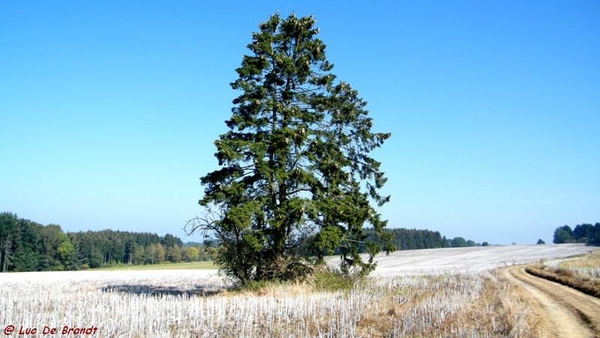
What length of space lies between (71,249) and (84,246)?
32.7 feet

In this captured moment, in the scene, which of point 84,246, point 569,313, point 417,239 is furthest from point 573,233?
point 569,313

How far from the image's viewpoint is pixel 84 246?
402ft

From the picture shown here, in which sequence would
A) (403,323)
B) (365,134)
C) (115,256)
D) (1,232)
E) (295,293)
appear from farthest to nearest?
1. (115,256)
2. (1,232)
3. (365,134)
4. (295,293)
5. (403,323)

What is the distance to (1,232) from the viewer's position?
9888 cm

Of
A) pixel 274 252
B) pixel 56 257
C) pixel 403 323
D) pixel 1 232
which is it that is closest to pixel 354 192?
pixel 274 252

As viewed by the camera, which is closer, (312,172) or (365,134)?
(312,172)

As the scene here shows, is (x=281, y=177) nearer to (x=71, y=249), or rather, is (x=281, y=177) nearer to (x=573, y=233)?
(x=71, y=249)

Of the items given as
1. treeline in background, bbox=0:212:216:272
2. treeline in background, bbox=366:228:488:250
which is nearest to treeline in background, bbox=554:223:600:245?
treeline in background, bbox=366:228:488:250

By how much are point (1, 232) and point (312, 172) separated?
335ft

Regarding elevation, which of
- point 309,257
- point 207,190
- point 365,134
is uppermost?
point 365,134

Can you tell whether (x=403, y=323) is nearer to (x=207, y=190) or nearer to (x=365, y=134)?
(x=207, y=190)

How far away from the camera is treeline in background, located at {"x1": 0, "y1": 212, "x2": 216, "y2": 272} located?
101 meters

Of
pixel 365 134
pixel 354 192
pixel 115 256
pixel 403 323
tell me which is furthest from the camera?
pixel 115 256

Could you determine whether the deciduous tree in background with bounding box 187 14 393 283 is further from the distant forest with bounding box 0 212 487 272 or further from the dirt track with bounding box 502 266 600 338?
the distant forest with bounding box 0 212 487 272
